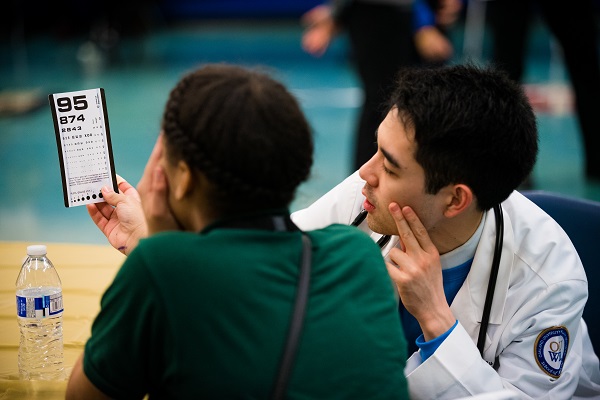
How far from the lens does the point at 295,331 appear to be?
1.11 metres

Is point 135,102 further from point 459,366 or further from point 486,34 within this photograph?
point 459,366

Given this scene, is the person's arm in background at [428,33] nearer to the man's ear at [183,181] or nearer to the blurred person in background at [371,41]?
the blurred person in background at [371,41]

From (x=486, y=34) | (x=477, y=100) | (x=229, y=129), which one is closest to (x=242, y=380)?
(x=229, y=129)

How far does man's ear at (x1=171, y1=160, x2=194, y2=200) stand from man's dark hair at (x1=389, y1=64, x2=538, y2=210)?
22.7 inches

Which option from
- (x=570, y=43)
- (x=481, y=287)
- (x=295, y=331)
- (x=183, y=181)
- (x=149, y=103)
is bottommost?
(x=149, y=103)

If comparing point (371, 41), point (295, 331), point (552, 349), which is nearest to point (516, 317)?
point (552, 349)

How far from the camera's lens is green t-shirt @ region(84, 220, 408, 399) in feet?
3.55

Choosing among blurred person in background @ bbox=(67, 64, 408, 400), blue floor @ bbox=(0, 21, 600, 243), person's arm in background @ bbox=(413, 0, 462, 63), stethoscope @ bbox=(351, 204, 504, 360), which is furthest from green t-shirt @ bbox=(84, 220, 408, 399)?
person's arm in background @ bbox=(413, 0, 462, 63)

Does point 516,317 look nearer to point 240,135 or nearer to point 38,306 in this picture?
point 240,135

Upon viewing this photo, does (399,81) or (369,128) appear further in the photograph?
(369,128)

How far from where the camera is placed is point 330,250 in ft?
3.90

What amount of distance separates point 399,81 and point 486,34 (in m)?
9.08

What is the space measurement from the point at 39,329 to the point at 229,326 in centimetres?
69

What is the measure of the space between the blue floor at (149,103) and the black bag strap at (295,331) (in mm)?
239
